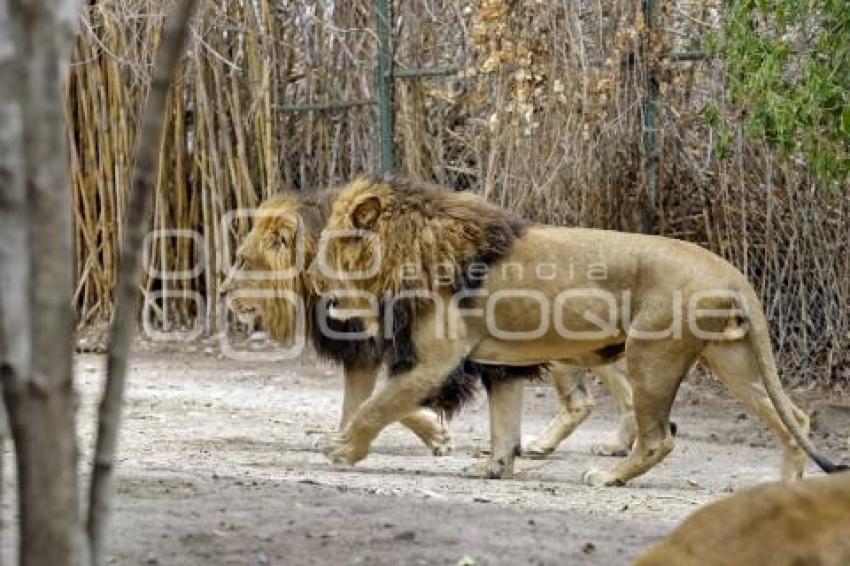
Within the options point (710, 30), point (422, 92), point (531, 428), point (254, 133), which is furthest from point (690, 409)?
point (254, 133)

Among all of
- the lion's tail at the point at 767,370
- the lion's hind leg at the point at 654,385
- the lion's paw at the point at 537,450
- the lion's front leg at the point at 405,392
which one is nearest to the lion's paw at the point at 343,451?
the lion's front leg at the point at 405,392

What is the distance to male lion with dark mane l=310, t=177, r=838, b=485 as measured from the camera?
23.8ft

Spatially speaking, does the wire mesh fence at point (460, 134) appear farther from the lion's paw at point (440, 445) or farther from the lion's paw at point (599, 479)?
the lion's paw at point (599, 479)

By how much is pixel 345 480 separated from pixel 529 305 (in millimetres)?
1160

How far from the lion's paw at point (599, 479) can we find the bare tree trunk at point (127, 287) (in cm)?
464

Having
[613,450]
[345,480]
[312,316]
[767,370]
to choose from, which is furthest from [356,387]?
[767,370]

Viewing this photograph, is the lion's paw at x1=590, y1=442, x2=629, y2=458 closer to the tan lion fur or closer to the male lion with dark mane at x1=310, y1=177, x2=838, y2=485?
the male lion with dark mane at x1=310, y1=177, x2=838, y2=485

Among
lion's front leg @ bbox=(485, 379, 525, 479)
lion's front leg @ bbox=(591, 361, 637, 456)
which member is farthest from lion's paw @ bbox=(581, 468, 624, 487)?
lion's front leg @ bbox=(591, 361, 637, 456)

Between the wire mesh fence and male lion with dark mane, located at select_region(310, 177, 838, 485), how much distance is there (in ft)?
7.08

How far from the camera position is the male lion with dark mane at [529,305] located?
7266 millimetres

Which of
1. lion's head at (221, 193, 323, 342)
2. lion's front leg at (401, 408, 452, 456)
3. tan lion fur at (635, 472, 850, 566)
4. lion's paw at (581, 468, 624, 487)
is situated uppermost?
lion's head at (221, 193, 323, 342)

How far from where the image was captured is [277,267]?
8.07 meters

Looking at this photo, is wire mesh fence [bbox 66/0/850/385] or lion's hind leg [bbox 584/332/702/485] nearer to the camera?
lion's hind leg [bbox 584/332/702/485]

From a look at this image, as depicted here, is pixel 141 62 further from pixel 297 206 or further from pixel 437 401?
pixel 437 401
